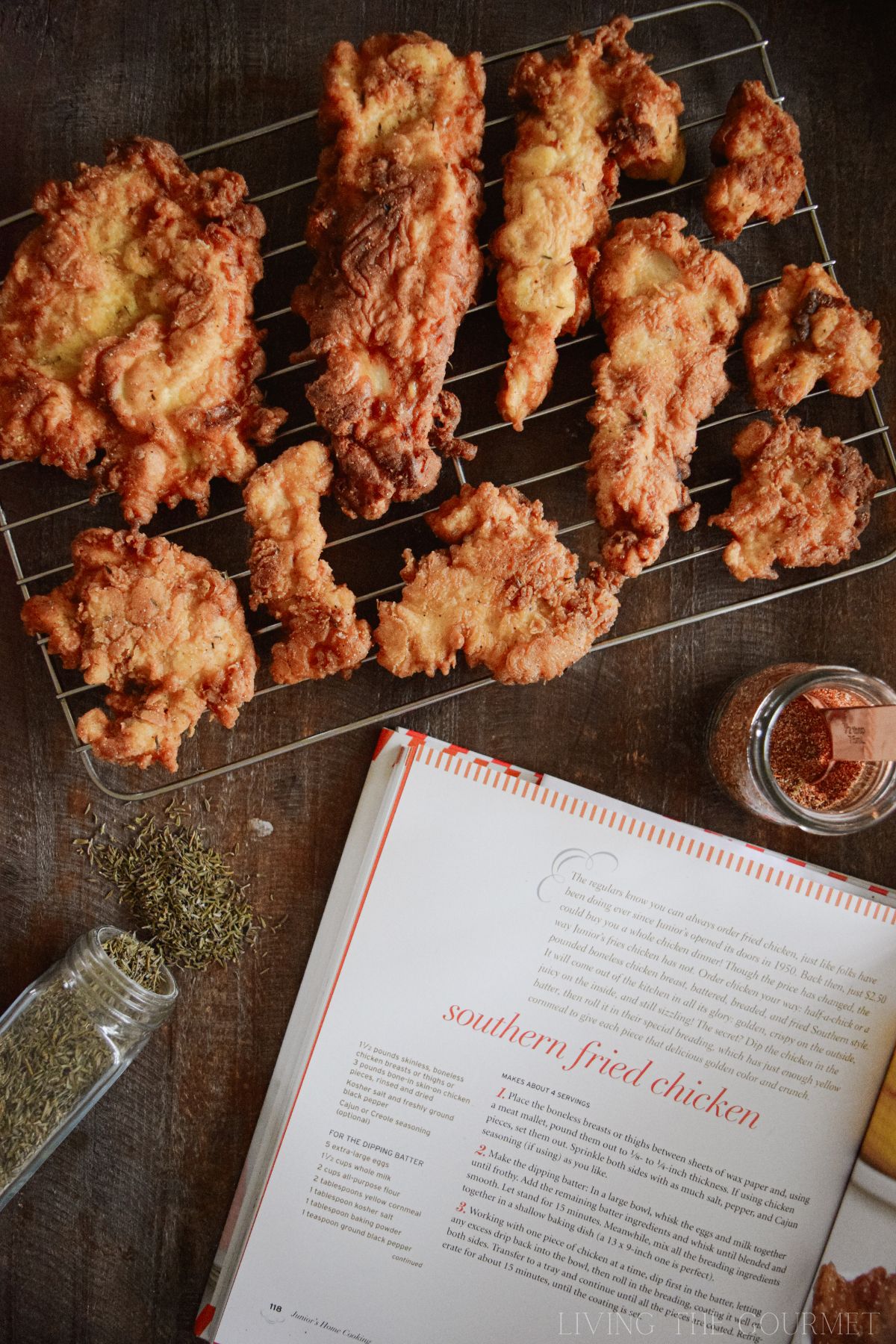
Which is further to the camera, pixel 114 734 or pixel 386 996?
pixel 386 996

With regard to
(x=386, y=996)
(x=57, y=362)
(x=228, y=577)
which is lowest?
(x=386, y=996)

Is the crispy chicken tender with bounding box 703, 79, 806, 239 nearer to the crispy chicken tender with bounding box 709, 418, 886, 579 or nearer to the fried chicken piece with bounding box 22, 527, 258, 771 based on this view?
the crispy chicken tender with bounding box 709, 418, 886, 579

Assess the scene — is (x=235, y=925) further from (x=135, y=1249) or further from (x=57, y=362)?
(x=57, y=362)

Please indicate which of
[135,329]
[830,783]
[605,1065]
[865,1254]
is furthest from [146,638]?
[865,1254]

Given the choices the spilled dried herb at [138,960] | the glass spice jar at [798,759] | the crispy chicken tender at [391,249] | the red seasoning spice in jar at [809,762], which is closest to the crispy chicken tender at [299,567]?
the crispy chicken tender at [391,249]

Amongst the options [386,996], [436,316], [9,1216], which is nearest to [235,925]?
[386,996]

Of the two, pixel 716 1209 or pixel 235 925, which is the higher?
pixel 235 925
